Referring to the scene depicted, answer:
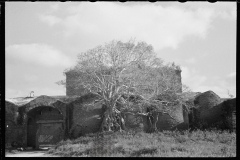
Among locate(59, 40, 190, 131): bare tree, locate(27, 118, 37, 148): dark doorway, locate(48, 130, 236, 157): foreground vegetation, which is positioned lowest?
locate(27, 118, 37, 148): dark doorway

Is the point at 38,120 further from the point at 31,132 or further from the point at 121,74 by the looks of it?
the point at 121,74

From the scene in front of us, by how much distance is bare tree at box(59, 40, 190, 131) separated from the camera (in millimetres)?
20562

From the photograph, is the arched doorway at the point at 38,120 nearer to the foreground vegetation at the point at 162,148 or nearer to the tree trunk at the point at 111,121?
the tree trunk at the point at 111,121

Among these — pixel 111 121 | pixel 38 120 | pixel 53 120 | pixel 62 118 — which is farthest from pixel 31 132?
pixel 111 121

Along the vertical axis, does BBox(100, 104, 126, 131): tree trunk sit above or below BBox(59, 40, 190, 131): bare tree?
below

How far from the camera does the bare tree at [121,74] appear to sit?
67.5 feet

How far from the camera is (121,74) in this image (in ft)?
70.1

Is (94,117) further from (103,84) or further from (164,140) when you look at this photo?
(164,140)

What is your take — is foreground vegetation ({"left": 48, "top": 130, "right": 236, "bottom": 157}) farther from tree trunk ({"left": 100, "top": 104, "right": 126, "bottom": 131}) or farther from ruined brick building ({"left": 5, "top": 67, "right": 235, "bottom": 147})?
ruined brick building ({"left": 5, "top": 67, "right": 235, "bottom": 147})

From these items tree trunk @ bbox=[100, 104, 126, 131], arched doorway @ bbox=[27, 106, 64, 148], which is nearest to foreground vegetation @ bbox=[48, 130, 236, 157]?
tree trunk @ bbox=[100, 104, 126, 131]

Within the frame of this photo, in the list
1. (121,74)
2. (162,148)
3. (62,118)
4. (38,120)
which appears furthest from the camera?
(62,118)

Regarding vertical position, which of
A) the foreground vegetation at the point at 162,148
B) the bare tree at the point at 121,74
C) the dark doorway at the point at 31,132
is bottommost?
the dark doorway at the point at 31,132

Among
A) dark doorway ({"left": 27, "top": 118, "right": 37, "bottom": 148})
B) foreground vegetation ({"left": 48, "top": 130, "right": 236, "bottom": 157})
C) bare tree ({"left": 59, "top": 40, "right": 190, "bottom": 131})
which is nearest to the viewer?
foreground vegetation ({"left": 48, "top": 130, "right": 236, "bottom": 157})

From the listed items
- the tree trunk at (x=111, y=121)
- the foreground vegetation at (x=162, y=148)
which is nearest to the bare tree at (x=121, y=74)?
the tree trunk at (x=111, y=121)
